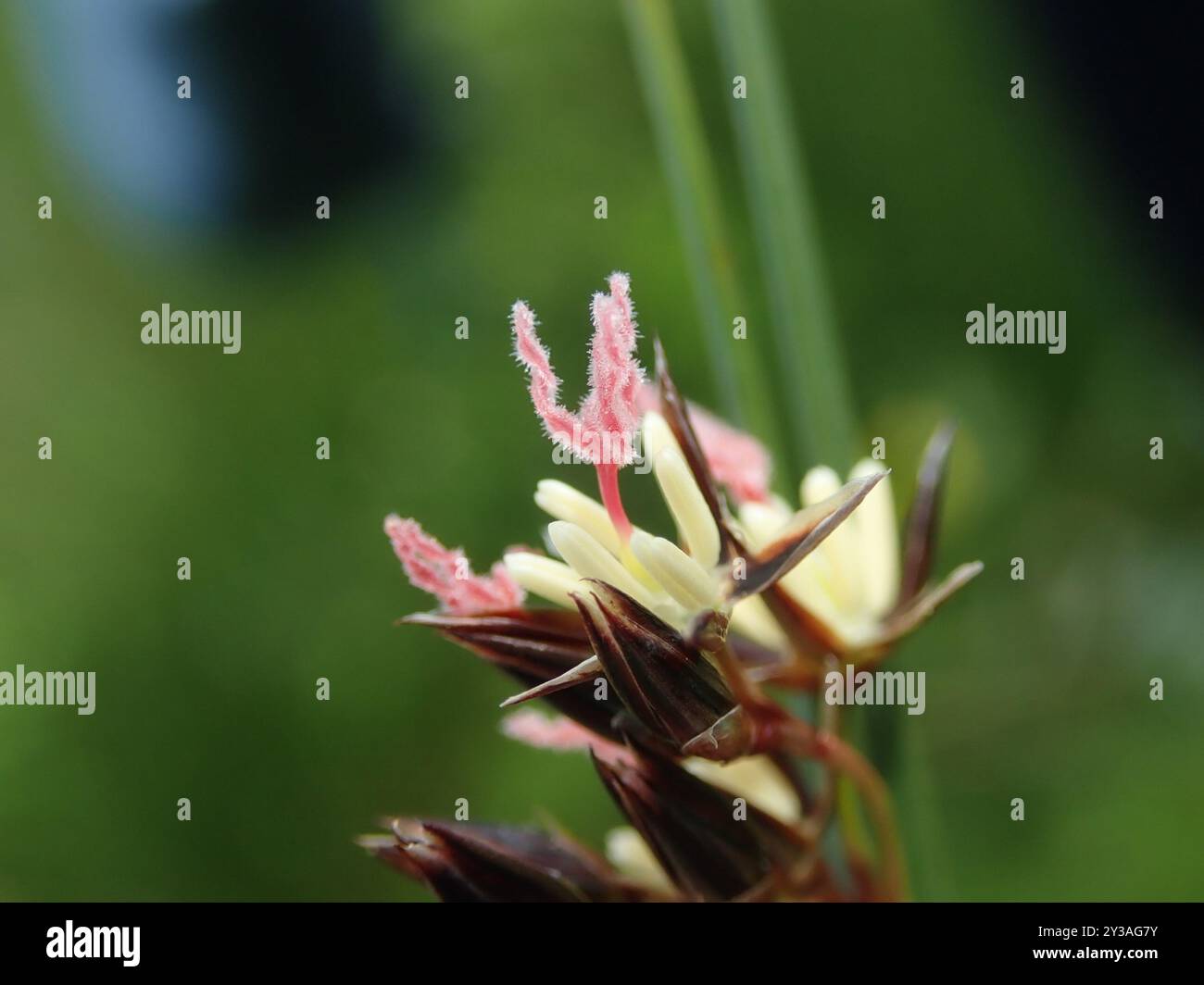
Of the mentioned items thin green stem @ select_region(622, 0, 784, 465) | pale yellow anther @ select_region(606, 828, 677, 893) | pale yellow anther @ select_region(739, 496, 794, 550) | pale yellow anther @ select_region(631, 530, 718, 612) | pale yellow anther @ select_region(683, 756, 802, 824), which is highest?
thin green stem @ select_region(622, 0, 784, 465)

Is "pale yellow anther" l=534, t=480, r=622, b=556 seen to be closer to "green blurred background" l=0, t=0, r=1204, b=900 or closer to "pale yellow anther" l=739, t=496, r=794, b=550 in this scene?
"pale yellow anther" l=739, t=496, r=794, b=550

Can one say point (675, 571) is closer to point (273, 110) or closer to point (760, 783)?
point (760, 783)

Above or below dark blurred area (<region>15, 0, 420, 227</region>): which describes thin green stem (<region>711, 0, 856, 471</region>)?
below

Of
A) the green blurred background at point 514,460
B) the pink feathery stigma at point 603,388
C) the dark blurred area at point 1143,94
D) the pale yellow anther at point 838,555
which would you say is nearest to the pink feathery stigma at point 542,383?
the pink feathery stigma at point 603,388

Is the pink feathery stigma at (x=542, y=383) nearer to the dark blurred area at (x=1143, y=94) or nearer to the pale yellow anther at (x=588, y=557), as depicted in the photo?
the pale yellow anther at (x=588, y=557)

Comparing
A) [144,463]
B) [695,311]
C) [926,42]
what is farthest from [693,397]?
[144,463]

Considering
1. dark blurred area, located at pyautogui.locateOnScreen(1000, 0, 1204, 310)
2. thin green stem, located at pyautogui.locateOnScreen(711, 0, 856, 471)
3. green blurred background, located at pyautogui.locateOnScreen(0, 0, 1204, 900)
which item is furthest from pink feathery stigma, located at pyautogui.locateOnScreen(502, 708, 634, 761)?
dark blurred area, located at pyautogui.locateOnScreen(1000, 0, 1204, 310)
